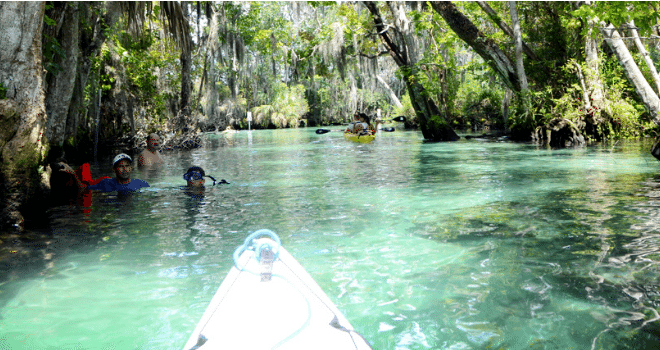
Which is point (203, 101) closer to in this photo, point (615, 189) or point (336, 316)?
point (615, 189)

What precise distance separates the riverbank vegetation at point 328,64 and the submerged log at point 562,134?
4 cm

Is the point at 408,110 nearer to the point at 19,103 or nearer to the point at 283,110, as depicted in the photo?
the point at 283,110

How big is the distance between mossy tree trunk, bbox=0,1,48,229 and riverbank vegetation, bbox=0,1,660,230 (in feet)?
0.05

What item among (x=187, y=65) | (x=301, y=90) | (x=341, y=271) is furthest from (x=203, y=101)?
(x=341, y=271)

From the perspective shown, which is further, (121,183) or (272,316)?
(121,183)

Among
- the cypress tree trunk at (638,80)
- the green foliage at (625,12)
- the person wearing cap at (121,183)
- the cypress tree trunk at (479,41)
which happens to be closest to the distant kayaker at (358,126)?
the cypress tree trunk at (479,41)

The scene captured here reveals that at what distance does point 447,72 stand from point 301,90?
89.8 feet

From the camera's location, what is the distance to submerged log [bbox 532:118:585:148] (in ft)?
58.7

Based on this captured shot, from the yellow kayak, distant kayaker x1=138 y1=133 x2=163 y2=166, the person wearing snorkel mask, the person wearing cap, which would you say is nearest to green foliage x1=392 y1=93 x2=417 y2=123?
the yellow kayak

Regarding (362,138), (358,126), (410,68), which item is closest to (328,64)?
(358,126)

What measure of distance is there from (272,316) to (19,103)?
17.5ft

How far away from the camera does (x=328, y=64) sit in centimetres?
2333

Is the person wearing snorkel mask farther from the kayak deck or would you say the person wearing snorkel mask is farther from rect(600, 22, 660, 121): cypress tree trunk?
rect(600, 22, 660, 121): cypress tree trunk

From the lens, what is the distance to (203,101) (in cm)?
4338
